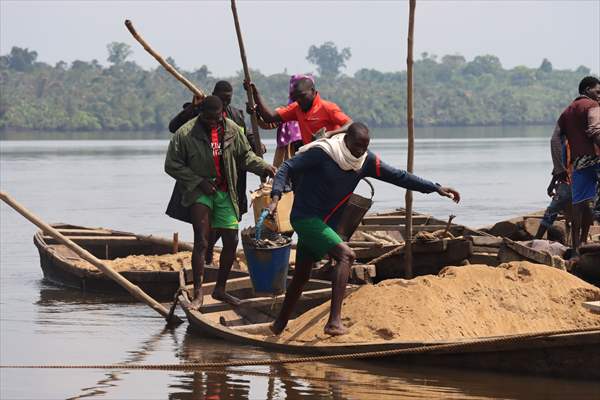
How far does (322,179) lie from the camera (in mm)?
9273

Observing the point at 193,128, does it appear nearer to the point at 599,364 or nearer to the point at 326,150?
the point at 326,150

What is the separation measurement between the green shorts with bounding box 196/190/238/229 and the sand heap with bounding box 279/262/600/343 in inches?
50.2

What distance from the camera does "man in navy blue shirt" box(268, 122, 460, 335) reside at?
Result: 9.21m

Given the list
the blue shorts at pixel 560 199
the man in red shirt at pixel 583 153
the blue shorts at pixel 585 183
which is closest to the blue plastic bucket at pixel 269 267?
the man in red shirt at pixel 583 153

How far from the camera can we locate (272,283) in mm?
10758

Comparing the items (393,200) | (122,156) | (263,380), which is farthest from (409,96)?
(122,156)

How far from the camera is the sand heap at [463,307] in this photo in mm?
9430

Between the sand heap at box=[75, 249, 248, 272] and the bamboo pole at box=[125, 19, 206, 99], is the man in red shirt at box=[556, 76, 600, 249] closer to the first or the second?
the bamboo pole at box=[125, 19, 206, 99]

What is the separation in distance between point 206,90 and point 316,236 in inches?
4521

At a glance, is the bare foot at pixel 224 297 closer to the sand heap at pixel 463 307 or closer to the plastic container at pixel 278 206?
the plastic container at pixel 278 206

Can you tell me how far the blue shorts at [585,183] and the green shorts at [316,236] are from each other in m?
3.17

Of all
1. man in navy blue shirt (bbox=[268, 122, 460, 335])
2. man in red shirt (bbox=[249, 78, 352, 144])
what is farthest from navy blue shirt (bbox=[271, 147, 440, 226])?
man in red shirt (bbox=[249, 78, 352, 144])

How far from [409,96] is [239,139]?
4.86ft

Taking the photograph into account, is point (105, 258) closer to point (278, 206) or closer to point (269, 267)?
point (278, 206)
